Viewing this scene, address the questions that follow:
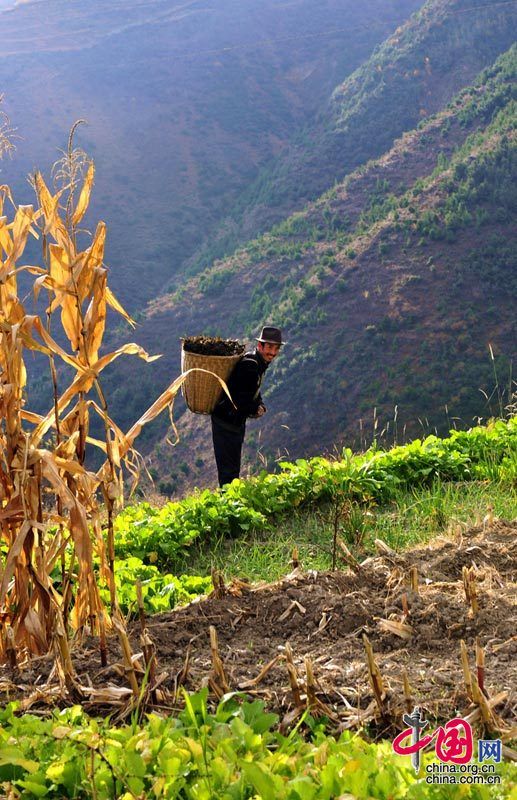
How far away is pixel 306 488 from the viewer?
5793mm

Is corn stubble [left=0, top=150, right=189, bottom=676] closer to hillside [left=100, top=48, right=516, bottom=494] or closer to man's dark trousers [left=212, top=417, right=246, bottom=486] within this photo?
man's dark trousers [left=212, top=417, right=246, bottom=486]

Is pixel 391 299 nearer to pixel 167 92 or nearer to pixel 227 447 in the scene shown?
pixel 227 447

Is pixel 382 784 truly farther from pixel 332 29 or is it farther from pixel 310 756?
pixel 332 29

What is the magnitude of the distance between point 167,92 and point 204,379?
7102cm

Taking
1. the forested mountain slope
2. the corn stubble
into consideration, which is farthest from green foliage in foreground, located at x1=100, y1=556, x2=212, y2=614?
the forested mountain slope

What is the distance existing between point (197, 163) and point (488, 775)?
215 ft

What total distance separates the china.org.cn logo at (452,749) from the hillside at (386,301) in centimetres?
2184

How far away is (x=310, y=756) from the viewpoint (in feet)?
5.97

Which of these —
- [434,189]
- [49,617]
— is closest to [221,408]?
[49,617]

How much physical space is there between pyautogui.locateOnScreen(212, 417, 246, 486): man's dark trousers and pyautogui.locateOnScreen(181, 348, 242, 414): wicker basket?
2.12 feet

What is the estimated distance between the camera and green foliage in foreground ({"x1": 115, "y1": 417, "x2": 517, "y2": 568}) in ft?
16.8

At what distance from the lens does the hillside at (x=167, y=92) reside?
57781mm

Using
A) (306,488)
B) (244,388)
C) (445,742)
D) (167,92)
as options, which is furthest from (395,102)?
(445,742)

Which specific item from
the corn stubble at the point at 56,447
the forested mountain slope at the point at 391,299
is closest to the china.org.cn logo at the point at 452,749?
the corn stubble at the point at 56,447
